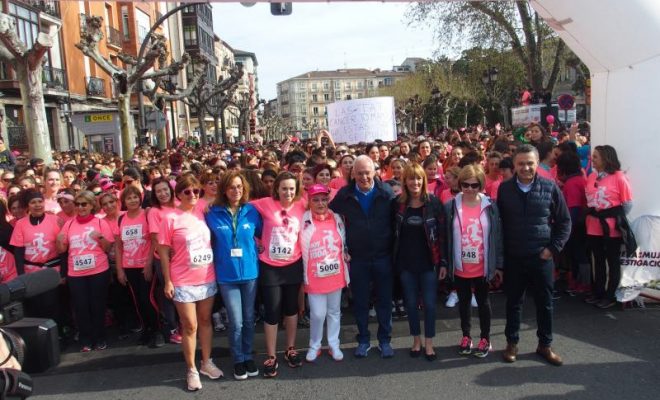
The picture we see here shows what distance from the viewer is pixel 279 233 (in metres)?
4.60

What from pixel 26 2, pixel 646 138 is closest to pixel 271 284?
pixel 646 138

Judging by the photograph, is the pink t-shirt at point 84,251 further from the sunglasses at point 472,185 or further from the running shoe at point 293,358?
the sunglasses at point 472,185

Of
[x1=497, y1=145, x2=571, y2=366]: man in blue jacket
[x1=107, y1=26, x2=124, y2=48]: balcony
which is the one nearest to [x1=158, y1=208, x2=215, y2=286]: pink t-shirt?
[x1=497, y1=145, x2=571, y2=366]: man in blue jacket

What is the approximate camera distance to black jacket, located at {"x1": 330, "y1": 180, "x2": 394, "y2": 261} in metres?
4.73

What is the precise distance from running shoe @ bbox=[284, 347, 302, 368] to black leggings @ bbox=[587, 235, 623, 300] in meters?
3.44

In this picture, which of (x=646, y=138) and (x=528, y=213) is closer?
(x=528, y=213)

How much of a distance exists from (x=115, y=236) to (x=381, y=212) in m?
2.68

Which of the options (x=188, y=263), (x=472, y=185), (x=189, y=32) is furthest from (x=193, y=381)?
(x=189, y=32)

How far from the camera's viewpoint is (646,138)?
18.1 ft

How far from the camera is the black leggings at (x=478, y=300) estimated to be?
4746 millimetres

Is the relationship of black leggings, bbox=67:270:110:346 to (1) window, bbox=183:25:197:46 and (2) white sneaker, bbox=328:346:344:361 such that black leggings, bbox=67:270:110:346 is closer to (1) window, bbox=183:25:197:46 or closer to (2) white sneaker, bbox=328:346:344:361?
(2) white sneaker, bbox=328:346:344:361

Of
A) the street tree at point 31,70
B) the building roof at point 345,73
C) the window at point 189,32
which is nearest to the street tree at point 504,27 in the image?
the street tree at point 31,70

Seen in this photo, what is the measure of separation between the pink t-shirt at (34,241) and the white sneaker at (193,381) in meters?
2.09

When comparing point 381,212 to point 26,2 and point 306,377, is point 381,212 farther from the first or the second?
point 26,2
